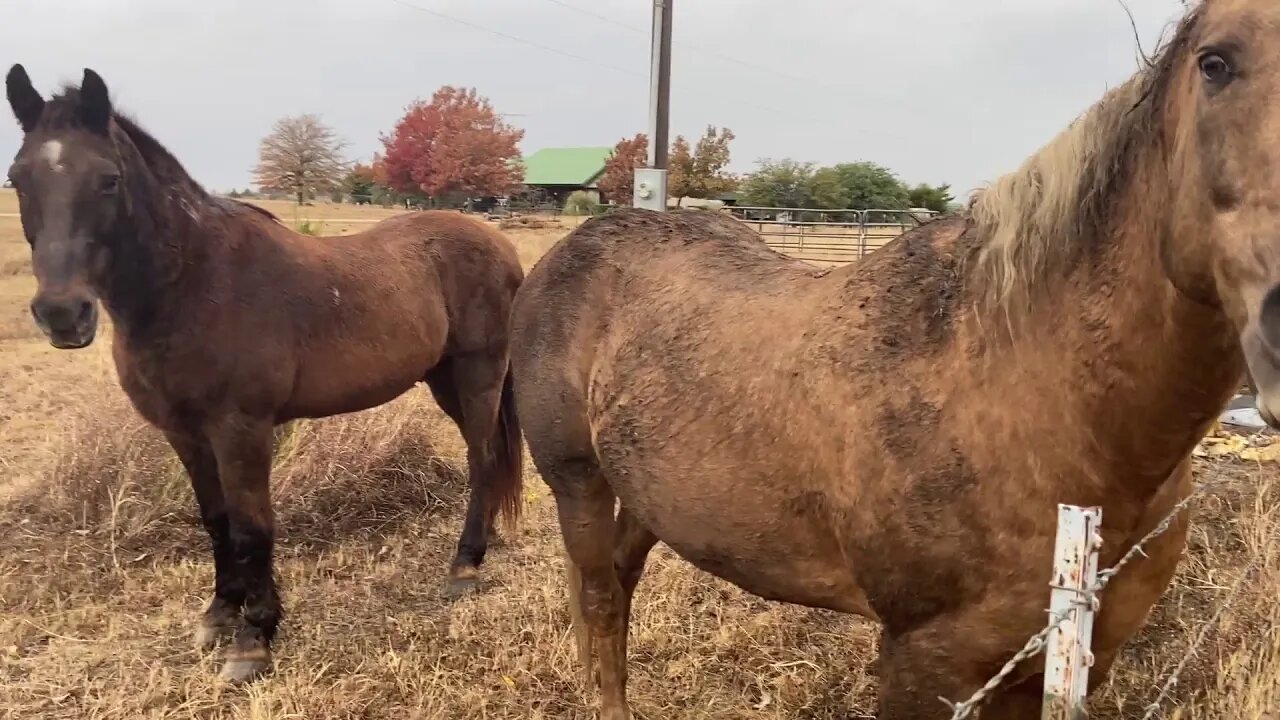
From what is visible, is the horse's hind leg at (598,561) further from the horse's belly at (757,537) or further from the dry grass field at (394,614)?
the horse's belly at (757,537)

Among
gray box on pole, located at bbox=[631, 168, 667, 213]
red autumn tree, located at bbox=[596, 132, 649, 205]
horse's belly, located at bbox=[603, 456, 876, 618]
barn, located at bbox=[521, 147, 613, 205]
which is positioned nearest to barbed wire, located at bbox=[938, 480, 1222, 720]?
horse's belly, located at bbox=[603, 456, 876, 618]

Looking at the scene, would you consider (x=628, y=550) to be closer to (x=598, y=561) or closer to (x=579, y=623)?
(x=598, y=561)

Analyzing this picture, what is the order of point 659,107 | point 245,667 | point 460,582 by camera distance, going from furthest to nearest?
point 659,107 → point 460,582 → point 245,667

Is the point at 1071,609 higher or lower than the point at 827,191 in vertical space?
lower

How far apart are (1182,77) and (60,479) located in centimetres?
534

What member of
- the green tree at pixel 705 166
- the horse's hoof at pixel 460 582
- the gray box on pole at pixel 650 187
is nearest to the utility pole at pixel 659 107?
the gray box on pole at pixel 650 187

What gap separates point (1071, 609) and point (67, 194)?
317 centimetres

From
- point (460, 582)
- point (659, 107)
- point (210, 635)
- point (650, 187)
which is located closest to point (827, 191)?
point (659, 107)

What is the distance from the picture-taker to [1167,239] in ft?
4.24

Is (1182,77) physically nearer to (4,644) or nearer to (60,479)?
(4,644)

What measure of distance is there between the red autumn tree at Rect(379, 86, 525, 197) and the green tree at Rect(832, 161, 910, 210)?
1434 centimetres

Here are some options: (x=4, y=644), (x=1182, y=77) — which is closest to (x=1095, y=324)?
(x=1182, y=77)

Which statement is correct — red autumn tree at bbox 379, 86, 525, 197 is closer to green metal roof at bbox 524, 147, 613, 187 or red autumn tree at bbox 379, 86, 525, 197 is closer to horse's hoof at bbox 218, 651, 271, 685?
green metal roof at bbox 524, 147, 613, 187

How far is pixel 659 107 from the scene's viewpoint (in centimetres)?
625
